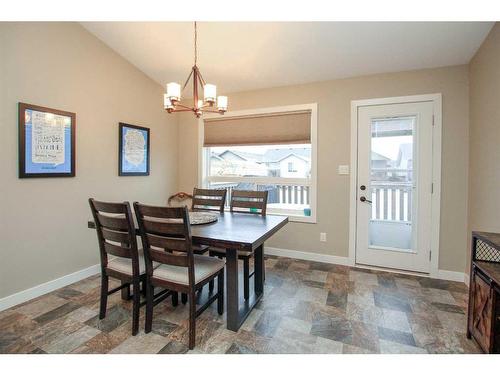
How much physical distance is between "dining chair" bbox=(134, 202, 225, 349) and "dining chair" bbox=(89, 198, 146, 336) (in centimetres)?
8

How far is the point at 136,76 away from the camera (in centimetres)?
342

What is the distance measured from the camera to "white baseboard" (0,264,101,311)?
2234 mm

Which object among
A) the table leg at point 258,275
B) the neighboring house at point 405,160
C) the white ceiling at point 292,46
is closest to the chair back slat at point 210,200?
the table leg at point 258,275

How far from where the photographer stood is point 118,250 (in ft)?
Answer: 6.34

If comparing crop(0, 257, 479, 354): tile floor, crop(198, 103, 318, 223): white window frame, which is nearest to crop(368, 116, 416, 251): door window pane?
crop(0, 257, 479, 354): tile floor

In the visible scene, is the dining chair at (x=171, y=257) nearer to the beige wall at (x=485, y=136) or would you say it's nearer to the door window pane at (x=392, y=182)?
the door window pane at (x=392, y=182)

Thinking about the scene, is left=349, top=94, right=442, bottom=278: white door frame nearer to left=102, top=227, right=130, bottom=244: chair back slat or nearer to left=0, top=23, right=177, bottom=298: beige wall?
left=102, top=227, right=130, bottom=244: chair back slat

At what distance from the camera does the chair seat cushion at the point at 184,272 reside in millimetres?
1794

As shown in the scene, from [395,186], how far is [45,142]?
3741 millimetres

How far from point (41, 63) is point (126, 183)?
150 cm

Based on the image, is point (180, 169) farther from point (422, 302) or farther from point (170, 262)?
point (422, 302)

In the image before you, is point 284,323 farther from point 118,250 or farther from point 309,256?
point 309,256
